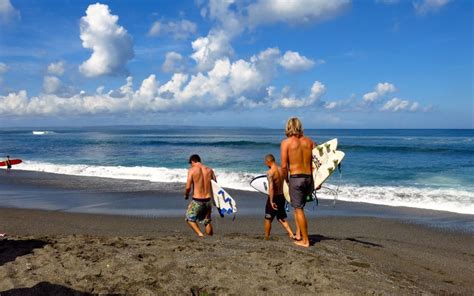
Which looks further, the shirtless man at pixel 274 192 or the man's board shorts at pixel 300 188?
the shirtless man at pixel 274 192

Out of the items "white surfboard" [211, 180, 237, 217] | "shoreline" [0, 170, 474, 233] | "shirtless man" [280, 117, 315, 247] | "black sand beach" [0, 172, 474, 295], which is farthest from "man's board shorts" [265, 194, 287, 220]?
"shoreline" [0, 170, 474, 233]

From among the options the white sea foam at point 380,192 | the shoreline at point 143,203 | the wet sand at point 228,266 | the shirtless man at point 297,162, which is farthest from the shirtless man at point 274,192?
the white sea foam at point 380,192

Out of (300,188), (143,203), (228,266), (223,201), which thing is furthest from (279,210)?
(143,203)

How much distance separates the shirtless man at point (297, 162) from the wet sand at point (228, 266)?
76 cm

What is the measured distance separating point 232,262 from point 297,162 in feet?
5.68

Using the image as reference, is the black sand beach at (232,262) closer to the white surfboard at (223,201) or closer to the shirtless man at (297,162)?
the shirtless man at (297,162)

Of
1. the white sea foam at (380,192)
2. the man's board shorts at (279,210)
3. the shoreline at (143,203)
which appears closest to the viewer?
the man's board shorts at (279,210)

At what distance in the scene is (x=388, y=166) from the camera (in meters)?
23.2

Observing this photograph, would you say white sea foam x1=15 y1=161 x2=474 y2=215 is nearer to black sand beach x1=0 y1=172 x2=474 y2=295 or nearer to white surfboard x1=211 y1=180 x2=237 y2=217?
black sand beach x1=0 y1=172 x2=474 y2=295

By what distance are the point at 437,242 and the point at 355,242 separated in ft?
6.71

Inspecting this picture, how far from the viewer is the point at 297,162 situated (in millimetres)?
5773

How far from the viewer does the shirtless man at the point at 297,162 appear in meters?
5.76

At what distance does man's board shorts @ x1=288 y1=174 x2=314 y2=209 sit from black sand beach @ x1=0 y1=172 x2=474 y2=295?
0.68 meters

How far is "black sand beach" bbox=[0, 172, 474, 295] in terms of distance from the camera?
450 cm
